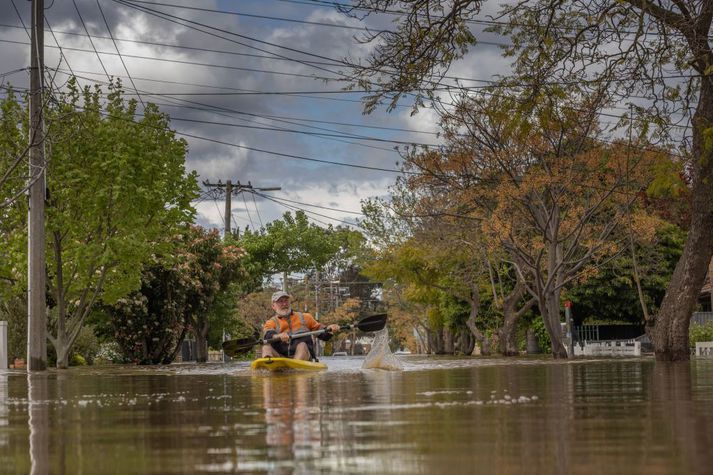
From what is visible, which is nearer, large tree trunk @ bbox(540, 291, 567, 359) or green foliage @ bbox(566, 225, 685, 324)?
large tree trunk @ bbox(540, 291, 567, 359)

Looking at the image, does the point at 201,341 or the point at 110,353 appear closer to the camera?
the point at 110,353

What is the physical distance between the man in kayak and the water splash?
1.51 m

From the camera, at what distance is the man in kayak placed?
24.6 m

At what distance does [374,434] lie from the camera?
7020 mm

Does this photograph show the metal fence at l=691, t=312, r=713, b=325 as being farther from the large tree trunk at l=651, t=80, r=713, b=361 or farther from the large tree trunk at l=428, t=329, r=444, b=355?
the large tree trunk at l=651, t=80, r=713, b=361

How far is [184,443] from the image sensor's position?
22.1 feet

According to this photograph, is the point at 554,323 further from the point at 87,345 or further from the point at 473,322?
the point at 473,322

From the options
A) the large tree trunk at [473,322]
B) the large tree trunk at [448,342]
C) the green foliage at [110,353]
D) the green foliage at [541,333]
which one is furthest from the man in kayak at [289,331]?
the large tree trunk at [448,342]

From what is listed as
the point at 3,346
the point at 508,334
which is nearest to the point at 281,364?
the point at 3,346

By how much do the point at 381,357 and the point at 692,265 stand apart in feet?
22.3

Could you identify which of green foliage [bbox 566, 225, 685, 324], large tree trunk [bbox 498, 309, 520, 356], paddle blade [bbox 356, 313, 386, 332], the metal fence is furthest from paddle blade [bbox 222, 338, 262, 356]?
the metal fence

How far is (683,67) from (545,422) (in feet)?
44.4

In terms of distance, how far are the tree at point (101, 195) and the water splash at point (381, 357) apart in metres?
8.95

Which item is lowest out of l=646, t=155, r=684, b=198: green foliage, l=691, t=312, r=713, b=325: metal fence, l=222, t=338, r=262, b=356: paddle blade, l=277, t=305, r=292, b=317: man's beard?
l=222, t=338, r=262, b=356: paddle blade
